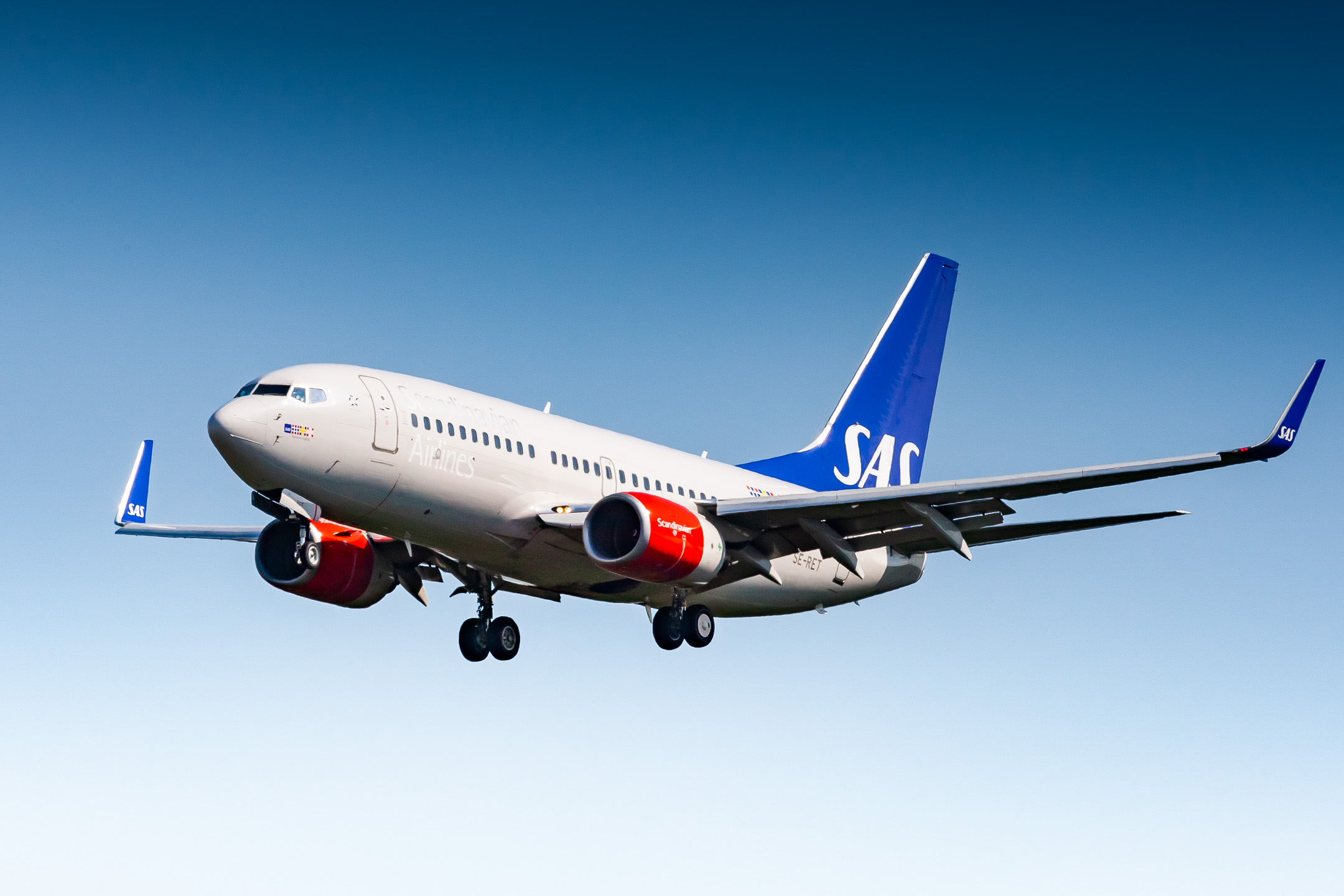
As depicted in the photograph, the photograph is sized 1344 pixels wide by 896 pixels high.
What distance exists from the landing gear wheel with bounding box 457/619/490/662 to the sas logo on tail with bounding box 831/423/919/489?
12.0 metres

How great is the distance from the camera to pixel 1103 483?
28.4 meters

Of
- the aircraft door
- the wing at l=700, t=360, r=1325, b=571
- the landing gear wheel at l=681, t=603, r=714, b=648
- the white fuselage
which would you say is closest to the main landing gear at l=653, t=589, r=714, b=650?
the landing gear wheel at l=681, t=603, r=714, b=648

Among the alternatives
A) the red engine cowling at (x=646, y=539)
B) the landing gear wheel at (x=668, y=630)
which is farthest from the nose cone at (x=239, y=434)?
the landing gear wheel at (x=668, y=630)

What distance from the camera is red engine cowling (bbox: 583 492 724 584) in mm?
Answer: 29609

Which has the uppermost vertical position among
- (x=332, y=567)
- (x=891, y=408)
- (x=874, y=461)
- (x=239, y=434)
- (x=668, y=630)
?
(x=891, y=408)

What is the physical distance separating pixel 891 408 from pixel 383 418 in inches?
798

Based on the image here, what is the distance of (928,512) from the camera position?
100 ft

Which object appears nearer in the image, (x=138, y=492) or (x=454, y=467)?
(x=454, y=467)

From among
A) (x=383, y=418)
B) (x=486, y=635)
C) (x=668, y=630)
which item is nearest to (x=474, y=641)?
(x=486, y=635)

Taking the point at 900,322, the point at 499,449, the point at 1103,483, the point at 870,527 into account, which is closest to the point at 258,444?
the point at 499,449

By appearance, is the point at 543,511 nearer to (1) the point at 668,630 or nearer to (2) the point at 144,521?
(1) the point at 668,630

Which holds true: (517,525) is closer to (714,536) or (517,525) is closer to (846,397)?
(714,536)

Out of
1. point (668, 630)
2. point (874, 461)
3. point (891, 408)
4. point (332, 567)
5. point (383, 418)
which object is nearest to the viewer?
point (383, 418)

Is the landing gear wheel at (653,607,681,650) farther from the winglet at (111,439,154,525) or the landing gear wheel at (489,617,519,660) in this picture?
the winglet at (111,439,154,525)
